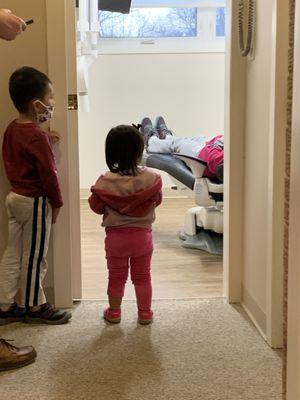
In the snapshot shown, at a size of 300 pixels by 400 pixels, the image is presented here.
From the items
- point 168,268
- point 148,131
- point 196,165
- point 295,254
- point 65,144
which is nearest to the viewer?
point 295,254

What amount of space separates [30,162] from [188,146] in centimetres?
160

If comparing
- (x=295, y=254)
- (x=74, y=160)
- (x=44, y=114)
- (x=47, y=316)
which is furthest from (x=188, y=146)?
(x=295, y=254)

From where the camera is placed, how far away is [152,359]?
2129mm

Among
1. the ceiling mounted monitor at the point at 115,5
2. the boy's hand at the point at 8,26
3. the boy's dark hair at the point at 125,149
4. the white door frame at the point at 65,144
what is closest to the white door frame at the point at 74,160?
the white door frame at the point at 65,144

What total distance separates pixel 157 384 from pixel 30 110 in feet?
3.60

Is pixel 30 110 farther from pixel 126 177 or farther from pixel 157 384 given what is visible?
pixel 157 384

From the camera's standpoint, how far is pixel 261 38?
2.34 metres

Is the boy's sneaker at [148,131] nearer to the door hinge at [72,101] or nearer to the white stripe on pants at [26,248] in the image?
the door hinge at [72,101]

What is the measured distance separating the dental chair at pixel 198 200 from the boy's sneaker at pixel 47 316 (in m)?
1.28

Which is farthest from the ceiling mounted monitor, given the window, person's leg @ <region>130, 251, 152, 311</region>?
person's leg @ <region>130, 251, 152, 311</region>

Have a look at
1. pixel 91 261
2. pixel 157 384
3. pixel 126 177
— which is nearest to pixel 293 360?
pixel 157 384

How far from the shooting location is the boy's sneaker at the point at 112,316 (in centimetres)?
247

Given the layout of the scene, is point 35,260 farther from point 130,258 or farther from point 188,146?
point 188,146

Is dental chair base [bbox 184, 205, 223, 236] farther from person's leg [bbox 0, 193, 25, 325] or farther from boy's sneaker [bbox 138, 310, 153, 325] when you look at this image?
person's leg [bbox 0, 193, 25, 325]
